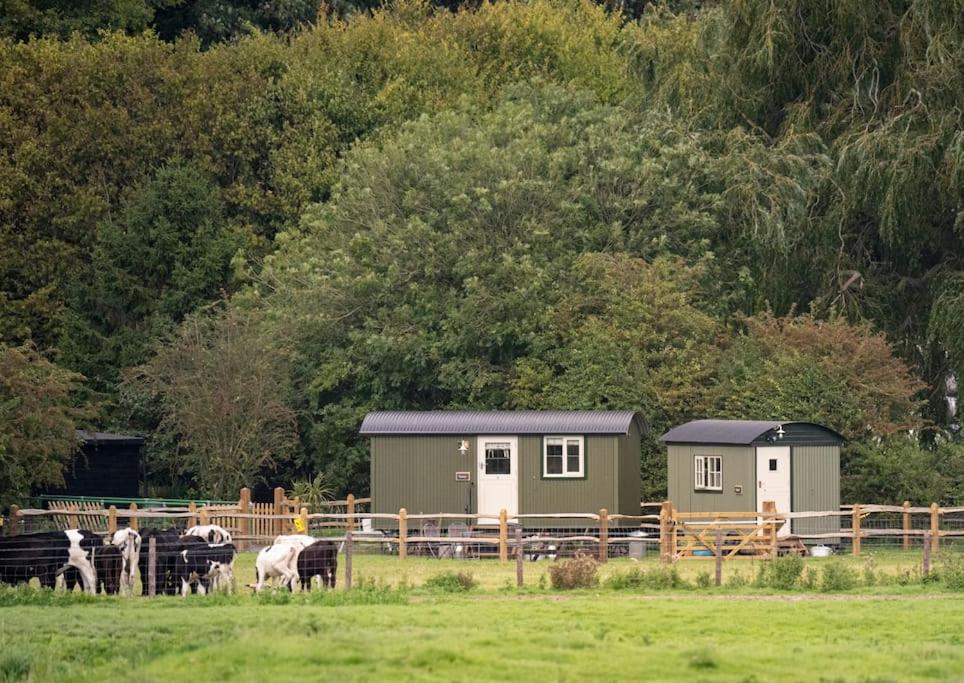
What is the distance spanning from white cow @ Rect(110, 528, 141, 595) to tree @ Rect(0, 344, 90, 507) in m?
10.4

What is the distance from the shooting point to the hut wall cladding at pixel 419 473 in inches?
1655

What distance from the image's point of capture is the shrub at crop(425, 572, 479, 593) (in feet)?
95.9

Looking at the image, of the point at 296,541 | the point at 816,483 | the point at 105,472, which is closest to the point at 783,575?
the point at 296,541

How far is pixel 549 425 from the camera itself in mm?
41406

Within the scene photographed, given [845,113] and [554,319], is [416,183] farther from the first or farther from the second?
[845,113]

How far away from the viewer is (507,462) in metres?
41.9

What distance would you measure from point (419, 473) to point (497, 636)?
21.1 m

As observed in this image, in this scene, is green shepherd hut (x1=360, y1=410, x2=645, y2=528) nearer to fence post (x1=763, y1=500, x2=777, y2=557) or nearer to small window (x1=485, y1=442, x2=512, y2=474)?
small window (x1=485, y1=442, x2=512, y2=474)

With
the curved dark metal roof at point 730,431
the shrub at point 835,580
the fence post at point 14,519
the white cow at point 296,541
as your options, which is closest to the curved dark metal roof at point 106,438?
the fence post at point 14,519

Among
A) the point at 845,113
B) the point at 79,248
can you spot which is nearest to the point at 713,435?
the point at 845,113

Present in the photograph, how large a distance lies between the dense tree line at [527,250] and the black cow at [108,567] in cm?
1254

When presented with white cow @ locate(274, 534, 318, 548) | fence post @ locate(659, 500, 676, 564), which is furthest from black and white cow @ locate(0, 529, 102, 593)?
fence post @ locate(659, 500, 676, 564)

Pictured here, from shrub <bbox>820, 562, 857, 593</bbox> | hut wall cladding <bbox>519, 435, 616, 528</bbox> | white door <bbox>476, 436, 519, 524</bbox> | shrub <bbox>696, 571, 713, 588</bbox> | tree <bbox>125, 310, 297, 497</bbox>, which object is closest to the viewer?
shrub <bbox>820, 562, 857, 593</bbox>

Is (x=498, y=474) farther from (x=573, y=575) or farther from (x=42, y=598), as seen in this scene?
(x=42, y=598)
